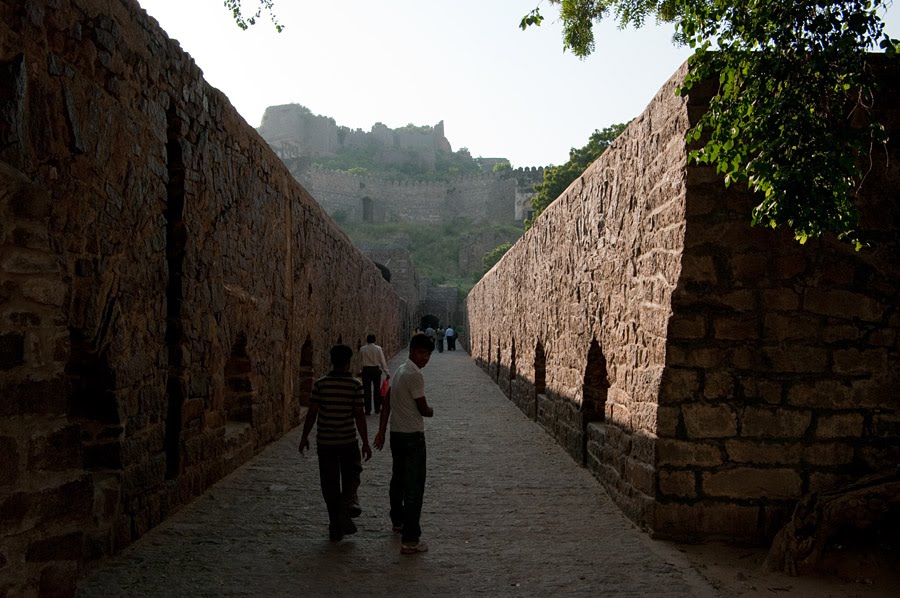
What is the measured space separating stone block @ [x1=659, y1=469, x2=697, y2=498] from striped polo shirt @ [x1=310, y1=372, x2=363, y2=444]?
2.26m

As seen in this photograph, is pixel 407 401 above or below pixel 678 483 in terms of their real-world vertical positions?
above

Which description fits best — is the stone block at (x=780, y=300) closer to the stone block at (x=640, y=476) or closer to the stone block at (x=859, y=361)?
the stone block at (x=859, y=361)

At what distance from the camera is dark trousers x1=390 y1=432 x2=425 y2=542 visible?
5230 mm

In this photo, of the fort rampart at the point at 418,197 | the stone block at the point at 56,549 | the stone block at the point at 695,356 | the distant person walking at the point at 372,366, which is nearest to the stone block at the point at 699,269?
the stone block at the point at 695,356

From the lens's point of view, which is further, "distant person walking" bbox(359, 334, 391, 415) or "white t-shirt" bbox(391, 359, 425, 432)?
"distant person walking" bbox(359, 334, 391, 415)

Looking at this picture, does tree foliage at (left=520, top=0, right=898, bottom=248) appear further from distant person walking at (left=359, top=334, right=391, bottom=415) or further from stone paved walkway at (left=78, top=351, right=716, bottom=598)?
distant person walking at (left=359, top=334, right=391, bottom=415)

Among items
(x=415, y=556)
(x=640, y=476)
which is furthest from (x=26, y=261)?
(x=640, y=476)

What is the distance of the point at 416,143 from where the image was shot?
325ft

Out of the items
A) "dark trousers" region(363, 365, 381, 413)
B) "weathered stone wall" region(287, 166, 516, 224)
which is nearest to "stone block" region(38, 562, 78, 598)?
"dark trousers" region(363, 365, 381, 413)

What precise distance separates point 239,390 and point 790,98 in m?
6.39

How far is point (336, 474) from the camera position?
5539 mm

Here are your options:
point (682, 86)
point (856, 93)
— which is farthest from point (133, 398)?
point (856, 93)

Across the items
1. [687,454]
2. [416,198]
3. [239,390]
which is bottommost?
[687,454]

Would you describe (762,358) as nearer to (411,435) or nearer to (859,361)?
(859,361)
